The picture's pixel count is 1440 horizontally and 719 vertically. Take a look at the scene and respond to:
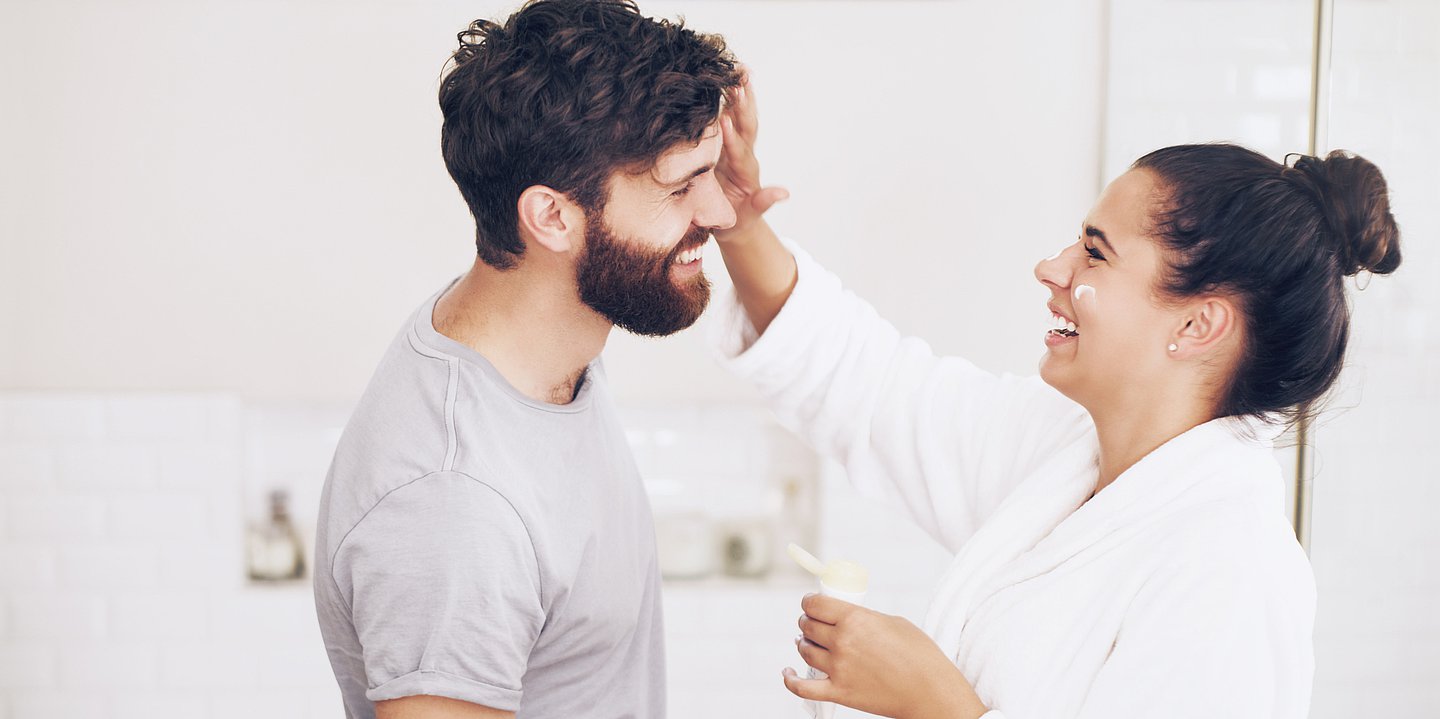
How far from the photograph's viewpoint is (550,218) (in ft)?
4.26

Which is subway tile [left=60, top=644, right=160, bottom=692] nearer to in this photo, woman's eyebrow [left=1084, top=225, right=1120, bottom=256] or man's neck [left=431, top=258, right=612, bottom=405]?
man's neck [left=431, top=258, right=612, bottom=405]

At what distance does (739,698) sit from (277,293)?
1.44 metres

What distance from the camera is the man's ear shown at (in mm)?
1279

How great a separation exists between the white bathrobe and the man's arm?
1.96ft

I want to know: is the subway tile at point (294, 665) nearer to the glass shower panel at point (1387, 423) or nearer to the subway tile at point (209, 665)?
the subway tile at point (209, 665)

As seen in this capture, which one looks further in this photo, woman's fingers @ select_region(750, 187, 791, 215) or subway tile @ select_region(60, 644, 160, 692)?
subway tile @ select_region(60, 644, 160, 692)

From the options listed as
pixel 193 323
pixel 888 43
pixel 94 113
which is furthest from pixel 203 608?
pixel 888 43

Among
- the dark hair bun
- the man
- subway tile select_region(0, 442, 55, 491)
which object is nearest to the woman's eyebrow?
the dark hair bun

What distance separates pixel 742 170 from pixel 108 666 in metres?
1.99

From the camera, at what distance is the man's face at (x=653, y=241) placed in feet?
4.33

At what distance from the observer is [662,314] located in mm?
1395

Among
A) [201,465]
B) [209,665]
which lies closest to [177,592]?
[209,665]

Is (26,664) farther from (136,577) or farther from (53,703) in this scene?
(136,577)

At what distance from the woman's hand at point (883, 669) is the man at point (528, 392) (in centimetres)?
27
